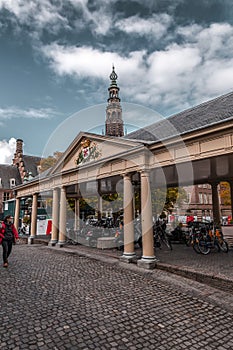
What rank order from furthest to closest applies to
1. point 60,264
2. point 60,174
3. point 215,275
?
point 60,174 → point 60,264 → point 215,275

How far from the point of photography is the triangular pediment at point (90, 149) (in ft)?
30.5

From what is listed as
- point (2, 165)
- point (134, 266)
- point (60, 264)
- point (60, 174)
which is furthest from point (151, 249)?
point (2, 165)

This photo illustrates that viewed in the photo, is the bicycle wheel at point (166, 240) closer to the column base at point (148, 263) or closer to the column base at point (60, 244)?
the column base at point (148, 263)

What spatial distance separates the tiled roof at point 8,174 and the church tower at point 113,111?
25.2 metres

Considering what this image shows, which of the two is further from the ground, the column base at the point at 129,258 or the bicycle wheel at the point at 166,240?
the bicycle wheel at the point at 166,240

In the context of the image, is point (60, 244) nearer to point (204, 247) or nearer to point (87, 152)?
point (87, 152)

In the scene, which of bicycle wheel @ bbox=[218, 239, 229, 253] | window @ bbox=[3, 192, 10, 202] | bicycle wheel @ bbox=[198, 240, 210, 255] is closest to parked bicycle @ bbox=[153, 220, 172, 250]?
bicycle wheel @ bbox=[198, 240, 210, 255]

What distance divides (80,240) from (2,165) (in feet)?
121

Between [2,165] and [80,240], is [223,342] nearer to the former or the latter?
[80,240]

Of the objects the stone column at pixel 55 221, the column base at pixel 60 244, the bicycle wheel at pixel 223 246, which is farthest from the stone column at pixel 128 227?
the stone column at pixel 55 221

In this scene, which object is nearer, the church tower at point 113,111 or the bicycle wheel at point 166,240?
the bicycle wheel at point 166,240

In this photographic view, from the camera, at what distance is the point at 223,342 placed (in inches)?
141

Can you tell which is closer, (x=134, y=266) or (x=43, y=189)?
(x=134, y=266)

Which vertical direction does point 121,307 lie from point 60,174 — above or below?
below
